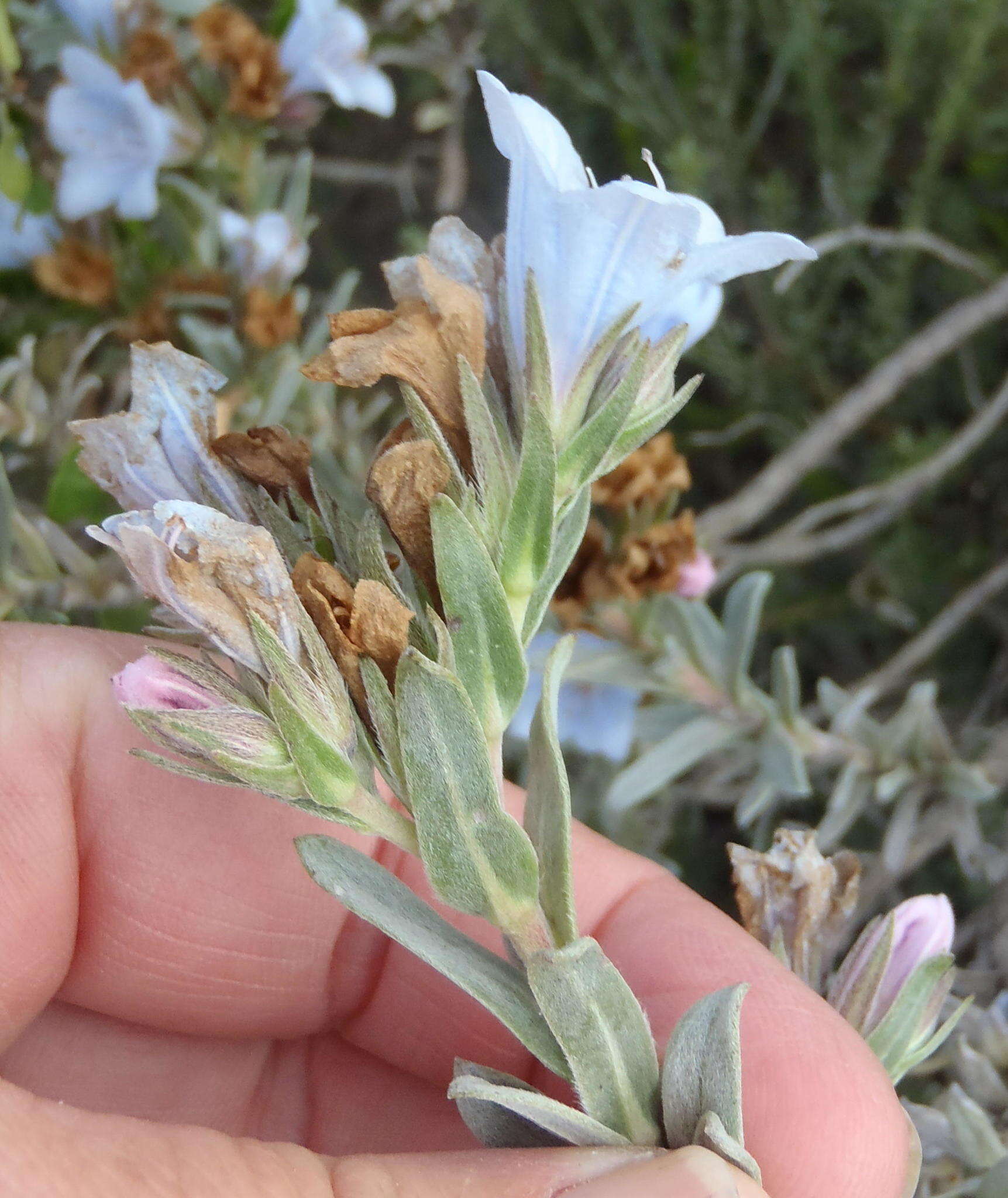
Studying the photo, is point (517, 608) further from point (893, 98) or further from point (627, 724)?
point (893, 98)

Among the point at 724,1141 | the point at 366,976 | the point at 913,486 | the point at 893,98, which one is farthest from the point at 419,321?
the point at 893,98

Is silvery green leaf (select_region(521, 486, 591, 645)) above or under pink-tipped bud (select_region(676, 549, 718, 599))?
above

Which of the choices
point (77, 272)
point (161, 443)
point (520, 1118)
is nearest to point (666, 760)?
point (520, 1118)

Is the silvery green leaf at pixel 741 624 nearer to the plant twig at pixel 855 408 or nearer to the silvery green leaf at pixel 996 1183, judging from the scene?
the plant twig at pixel 855 408

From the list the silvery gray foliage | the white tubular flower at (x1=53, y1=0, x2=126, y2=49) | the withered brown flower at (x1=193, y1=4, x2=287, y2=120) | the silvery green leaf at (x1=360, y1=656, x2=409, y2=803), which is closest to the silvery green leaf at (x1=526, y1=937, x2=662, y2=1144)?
the silvery green leaf at (x1=360, y1=656, x2=409, y2=803)

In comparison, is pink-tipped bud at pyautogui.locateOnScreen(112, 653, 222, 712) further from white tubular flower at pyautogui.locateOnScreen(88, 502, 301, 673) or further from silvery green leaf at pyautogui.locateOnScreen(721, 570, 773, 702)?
silvery green leaf at pyautogui.locateOnScreen(721, 570, 773, 702)

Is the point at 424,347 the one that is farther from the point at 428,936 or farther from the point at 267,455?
the point at 428,936

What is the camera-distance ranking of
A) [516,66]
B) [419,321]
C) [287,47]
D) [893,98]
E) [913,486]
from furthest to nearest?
[516,66]
[893,98]
[913,486]
[287,47]
[419,321]
